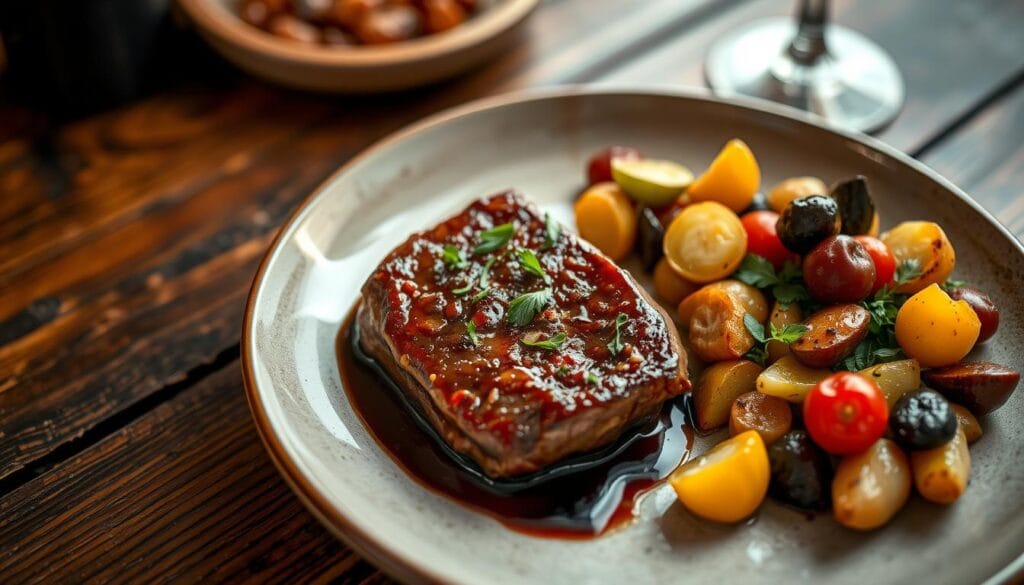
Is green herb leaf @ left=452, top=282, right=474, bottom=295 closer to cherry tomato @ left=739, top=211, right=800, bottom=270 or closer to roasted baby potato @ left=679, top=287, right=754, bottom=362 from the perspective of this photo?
roasted baby potato @ left=679, top=287, right=754, bottom=362

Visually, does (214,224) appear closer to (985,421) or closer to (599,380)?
(599,380)

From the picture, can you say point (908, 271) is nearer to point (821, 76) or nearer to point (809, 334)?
point (809, 334)

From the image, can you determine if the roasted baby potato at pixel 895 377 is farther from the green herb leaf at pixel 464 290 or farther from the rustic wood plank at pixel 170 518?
the rustic wood plank at pixel 170 518

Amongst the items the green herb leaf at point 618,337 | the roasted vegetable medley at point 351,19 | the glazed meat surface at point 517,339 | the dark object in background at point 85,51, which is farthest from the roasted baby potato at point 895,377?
the dark object in background at point 85,51

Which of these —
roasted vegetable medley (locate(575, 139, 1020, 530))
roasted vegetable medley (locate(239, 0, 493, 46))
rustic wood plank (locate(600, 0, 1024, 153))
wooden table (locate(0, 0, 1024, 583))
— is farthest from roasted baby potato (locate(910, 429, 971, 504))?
roasted vegetable medley (locate(239, 0, 493, 46))

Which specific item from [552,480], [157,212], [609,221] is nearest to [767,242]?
[609,221]

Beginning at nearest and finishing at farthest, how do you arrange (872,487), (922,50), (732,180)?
(872,487), (732,180), (922,50)
